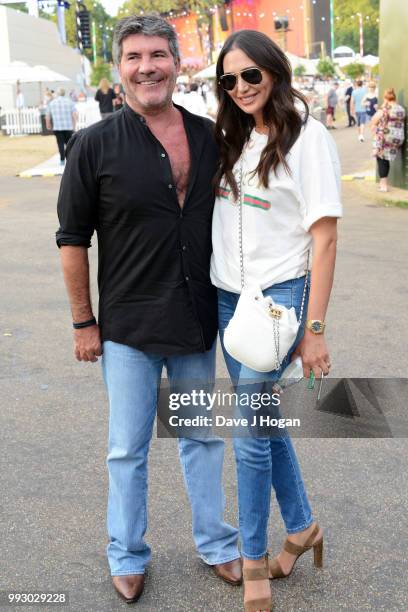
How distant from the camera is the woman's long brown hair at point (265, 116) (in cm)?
272

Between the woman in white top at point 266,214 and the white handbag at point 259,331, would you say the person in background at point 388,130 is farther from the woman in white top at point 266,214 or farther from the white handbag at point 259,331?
the white handbag at point 259,331

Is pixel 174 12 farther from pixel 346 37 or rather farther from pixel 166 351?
pixel 166 351

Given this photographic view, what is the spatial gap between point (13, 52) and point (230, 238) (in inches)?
2262

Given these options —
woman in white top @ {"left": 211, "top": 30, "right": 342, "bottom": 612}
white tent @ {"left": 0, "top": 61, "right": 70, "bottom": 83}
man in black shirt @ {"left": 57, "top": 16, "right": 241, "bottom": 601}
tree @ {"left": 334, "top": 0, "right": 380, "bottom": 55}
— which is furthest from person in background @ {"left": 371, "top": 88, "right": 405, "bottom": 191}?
tree @ {"left": 334, "top": 0, "right": 380, "bottom": 55}

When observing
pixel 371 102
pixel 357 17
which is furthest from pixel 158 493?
pixel 357 17

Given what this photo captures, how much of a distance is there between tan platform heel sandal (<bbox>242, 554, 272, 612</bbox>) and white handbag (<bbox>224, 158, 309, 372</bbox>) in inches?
28.1

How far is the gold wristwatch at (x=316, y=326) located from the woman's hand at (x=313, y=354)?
14mm

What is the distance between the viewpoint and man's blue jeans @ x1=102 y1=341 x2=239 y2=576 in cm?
303

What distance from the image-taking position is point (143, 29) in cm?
289

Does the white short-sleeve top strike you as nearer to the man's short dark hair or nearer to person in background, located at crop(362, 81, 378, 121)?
the man's short dark hair

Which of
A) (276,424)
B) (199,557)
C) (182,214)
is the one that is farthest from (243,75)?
(199,557)

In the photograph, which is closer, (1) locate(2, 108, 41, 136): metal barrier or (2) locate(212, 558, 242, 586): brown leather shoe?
(2) locate(212, 558, 242, 586): brown leather shoe

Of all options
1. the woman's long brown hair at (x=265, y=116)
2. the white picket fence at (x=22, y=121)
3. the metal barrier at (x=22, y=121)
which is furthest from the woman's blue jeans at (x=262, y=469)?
the metal barrier at (x=22, y=121)

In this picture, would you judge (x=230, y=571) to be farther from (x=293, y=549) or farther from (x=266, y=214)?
(x=266, y=214)
